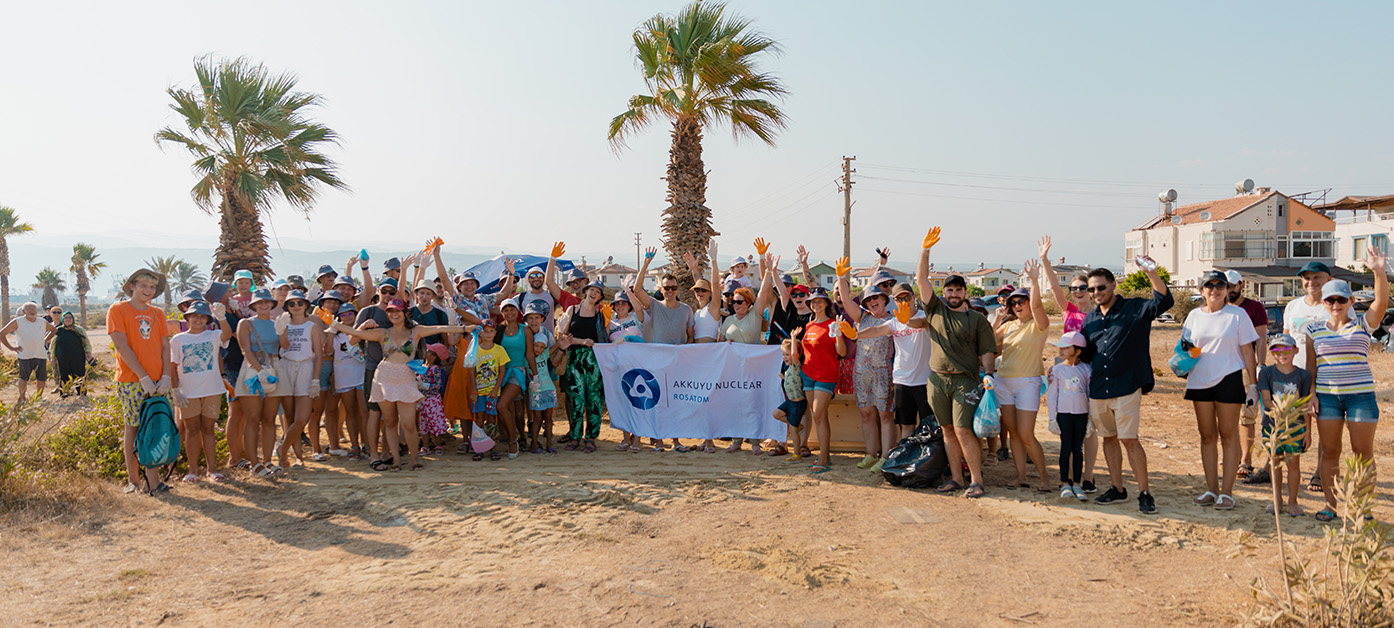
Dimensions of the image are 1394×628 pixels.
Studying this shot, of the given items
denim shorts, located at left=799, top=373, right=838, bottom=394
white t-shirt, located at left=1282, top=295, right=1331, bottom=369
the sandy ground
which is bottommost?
the sandy ground

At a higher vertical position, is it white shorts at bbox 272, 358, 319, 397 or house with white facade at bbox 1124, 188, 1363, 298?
house with white facade at bbox 1124, 188, 1363, 298

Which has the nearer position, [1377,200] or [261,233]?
[261,233]

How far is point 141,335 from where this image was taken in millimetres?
6211

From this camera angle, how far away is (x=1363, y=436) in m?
5.09

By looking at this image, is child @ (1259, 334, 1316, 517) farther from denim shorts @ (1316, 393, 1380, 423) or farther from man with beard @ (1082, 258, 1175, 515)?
man with beard @ (1082, 258, 1175, 515)

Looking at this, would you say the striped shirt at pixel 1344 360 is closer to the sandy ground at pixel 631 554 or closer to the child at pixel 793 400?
the sandy ground at pixel 631 554

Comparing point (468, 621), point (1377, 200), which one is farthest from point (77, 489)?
point (1377, 200)

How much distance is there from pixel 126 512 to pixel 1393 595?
7878 mm

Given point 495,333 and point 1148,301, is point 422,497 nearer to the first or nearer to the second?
point 495,333

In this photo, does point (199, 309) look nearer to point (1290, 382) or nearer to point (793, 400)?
point (793, 400)

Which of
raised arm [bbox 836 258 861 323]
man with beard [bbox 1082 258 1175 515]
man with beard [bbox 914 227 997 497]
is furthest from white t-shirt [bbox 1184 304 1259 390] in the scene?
raised arm [bbox 836 258 861 323]

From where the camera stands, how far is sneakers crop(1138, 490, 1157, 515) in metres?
5.55

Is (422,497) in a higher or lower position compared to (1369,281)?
lower

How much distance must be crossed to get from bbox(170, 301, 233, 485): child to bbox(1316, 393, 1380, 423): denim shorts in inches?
339
